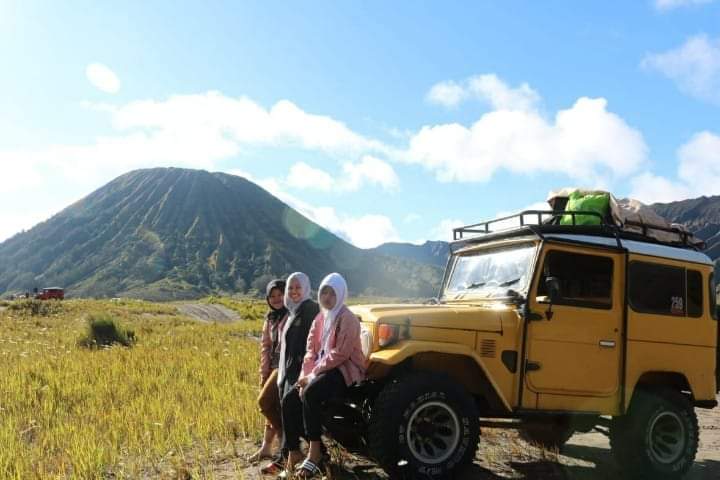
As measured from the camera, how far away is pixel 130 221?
191750mm

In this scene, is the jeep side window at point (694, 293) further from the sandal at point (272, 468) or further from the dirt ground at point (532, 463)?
the sandal at point (272, 468)

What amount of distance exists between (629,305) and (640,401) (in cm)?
106

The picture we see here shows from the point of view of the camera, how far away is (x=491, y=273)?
7.15m

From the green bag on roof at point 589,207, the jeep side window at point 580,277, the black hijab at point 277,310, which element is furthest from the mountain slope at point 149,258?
the jeep side window at point 580,277

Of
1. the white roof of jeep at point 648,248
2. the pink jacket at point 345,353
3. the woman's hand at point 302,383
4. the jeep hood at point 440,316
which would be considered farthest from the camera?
the white roof of jeep at point 648,248

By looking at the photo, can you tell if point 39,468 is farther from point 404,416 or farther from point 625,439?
point 625,439

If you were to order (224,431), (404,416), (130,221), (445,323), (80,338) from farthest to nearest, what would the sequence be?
(130,221), (80,338), (224,431), (445,323), (404,416)

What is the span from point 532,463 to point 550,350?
166cm

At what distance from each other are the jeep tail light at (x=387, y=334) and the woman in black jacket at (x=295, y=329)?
0.87 m

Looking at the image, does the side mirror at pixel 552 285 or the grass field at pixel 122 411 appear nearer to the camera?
the side mirror at pixel 552 285

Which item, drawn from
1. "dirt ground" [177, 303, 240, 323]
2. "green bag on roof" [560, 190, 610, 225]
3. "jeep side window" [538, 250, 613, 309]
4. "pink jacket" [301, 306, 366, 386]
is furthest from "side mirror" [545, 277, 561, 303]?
"dirt ground" [177, 303, 240, 323]

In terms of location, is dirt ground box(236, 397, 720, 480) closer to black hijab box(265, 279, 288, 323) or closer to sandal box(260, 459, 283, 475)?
sandal box(260, 459, 283, 475)

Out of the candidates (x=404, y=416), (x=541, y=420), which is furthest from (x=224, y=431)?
(x=541, y=420)

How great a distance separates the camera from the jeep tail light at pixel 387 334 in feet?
19.3
